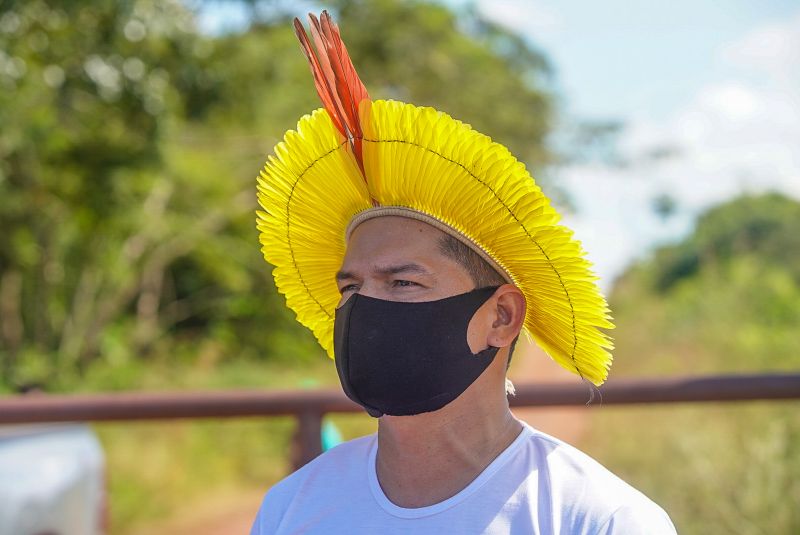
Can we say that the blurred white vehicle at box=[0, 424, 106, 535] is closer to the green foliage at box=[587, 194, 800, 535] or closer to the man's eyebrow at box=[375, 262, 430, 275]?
the man's eyebrow at box=[375, 262, 430, 275]

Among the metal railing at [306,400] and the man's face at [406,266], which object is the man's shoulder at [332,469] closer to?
the man's face at [406,266]

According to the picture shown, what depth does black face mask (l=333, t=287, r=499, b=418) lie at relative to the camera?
5.86 ft

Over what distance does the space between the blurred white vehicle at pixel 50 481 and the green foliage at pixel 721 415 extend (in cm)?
353

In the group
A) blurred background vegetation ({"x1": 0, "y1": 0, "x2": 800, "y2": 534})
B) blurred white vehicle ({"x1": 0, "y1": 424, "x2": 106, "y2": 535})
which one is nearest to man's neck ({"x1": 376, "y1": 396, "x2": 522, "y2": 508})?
blurred white vehicle ({"x1": 0, "y1": 424, "x2": 106, "y2": 535})

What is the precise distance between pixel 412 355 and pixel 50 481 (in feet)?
9.65

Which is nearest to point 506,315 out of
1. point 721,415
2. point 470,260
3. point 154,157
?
point 470,260

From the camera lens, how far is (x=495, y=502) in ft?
5.53

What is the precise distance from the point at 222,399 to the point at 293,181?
1.40 m

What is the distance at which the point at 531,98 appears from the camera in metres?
27.1

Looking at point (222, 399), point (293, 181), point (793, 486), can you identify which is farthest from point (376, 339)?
point (793, 486)

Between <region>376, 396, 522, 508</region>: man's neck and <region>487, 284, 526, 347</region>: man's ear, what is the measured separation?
12 cm

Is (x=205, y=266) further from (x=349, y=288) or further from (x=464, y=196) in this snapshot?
(x=464, y=196)

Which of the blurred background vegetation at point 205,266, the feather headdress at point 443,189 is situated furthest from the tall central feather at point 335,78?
the blurred background vegetation at point 205,266

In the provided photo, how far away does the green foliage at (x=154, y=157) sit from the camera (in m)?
9.27
